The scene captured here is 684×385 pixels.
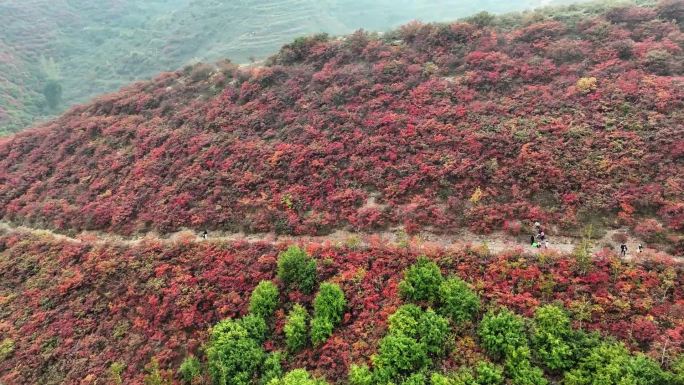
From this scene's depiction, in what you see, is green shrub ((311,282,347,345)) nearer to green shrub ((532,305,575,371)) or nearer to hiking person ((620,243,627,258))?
green shrub ((532,305,575,371))

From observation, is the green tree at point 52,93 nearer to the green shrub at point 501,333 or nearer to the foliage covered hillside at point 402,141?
the foliage covered hillside at point 402,141

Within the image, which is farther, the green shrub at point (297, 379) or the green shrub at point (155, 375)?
the green shrub at point (155, 375)

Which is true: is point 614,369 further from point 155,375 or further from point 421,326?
point 155,375

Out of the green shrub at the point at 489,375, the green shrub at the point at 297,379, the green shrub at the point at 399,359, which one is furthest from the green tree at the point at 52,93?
the green shrub at the point at 489,375

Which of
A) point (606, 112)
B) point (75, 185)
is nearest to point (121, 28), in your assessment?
point (75, 185)

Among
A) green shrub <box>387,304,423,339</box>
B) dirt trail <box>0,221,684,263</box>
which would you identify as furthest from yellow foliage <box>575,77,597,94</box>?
green shrub <box>387,304,423,339</box>

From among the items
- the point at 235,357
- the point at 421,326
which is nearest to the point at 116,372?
the point at 235,357

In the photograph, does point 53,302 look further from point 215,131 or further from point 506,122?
point 506,122
